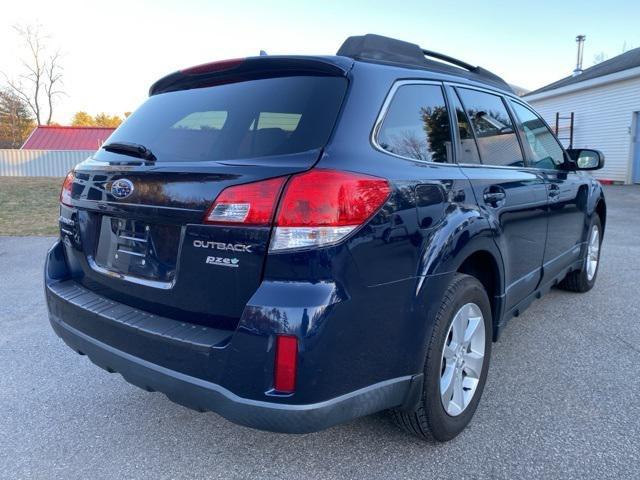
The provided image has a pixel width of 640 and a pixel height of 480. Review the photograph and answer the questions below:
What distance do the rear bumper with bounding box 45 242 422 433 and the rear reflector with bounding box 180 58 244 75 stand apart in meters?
1.20

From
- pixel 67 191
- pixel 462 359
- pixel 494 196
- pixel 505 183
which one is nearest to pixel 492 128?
pixel 505 183

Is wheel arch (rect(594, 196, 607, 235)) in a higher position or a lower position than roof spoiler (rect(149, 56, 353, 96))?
lower

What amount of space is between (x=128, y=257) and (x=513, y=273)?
220cm

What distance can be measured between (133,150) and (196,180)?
0.56 metres

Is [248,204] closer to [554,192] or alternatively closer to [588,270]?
[554,192]

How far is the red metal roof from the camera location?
3103cm

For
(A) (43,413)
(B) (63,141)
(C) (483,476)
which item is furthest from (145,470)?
(B) (63,141)

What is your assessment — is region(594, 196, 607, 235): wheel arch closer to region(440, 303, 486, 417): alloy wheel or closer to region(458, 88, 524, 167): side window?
region(458, 88, 524, 167): side window

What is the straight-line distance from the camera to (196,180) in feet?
6.49

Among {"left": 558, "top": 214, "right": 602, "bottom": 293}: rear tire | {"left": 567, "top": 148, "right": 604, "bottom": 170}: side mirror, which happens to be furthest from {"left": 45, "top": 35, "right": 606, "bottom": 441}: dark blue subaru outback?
{"left": 558, "top": 214, "right": 602, "bottom": 293}: rear tire

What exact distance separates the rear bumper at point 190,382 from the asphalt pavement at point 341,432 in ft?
1.48

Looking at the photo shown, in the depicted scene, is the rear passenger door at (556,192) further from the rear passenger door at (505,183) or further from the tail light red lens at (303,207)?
the tail light red lens at (303,207)

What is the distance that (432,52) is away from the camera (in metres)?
2.90

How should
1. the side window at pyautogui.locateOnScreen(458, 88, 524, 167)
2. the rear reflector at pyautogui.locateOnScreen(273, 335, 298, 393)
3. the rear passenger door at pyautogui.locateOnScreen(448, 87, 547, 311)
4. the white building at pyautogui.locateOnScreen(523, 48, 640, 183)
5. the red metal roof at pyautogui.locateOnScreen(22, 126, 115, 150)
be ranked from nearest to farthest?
1. the rear reflector at pyautogui.locateOnScreen(273, 335, 298, 393)
2. the rear passenger door at pyautogui.locateOnScreen(448, 87, 547, 311)
3. the side window at pyautogui.locateOnScreen(458, 88, 524, 167)
4. the white building at pyautogui.locateOnScreen(523, 48, 640, 183)
5. the red metal roof at pyautogui.locateOnScreen(22, 126, 115, 150)
